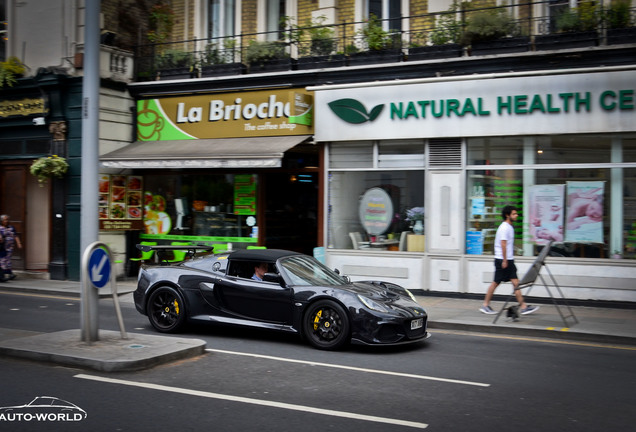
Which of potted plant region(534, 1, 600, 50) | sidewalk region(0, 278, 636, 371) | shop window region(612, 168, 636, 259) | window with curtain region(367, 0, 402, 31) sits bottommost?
sidewalk region(0, 278, 636, 371)

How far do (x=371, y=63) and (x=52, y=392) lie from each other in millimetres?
10945

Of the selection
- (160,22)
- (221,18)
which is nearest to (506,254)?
(221,18)

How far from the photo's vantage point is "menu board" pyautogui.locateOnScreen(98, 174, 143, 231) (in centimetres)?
1703

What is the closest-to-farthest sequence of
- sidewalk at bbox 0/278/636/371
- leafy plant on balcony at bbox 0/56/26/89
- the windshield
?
sidewalk at bbox 0/278/636/371, the windshield, leafy plant on balcony at bbox 0/56/26/89

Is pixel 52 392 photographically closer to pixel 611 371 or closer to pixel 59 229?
pixel 611 371

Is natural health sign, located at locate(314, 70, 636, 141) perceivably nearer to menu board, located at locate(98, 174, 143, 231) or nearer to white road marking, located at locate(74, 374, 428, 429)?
menu board, located at locate(98, 174, 143, 231)

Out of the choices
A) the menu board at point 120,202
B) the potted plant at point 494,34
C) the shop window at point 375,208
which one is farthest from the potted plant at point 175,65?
the potted plant at point 494,34

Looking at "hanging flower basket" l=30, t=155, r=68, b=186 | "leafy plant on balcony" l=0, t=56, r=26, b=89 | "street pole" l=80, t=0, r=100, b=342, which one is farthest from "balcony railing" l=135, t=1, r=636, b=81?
"street pole" l=80, t=0, r=100, b=342

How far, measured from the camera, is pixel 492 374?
740cm

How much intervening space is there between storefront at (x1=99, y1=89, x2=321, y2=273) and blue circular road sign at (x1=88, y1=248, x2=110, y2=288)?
24.1 feet

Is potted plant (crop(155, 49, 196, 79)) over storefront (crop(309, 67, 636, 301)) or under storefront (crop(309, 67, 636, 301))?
over

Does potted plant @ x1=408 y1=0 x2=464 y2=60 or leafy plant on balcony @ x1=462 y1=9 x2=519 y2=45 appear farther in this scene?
potted plant @ x1=408 y1=0 x2=464 y2=60

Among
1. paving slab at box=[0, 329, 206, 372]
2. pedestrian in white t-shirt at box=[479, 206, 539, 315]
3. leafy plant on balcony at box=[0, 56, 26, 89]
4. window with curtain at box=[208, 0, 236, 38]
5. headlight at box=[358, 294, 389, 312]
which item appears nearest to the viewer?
paving slab at box=[0, 329, 206, 372]

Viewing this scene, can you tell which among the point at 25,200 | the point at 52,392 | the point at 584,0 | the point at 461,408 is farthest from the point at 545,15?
the point at 25,200
